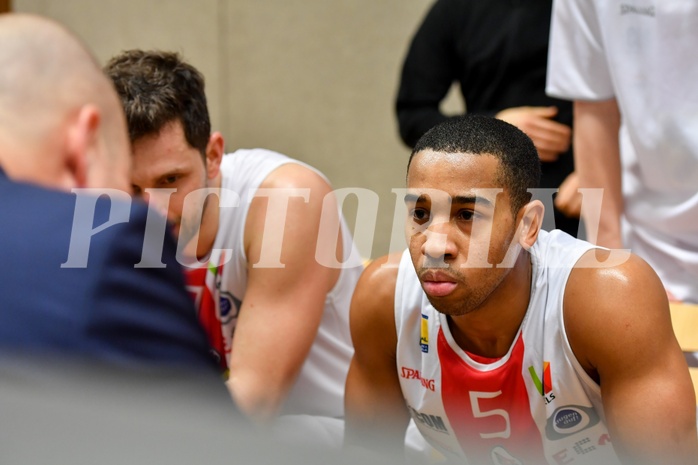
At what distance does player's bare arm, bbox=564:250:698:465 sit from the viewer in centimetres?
140

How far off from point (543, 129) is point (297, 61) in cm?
229

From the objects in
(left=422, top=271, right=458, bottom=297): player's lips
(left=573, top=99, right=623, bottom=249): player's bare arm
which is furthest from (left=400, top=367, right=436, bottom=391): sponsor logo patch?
(left=573, top=99, right=623, bottom=249): player's bare arm

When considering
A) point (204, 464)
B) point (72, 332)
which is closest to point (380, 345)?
point (72, 332)

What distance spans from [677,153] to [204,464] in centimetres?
168

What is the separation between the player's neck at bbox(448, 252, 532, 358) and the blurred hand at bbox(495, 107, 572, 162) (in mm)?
701

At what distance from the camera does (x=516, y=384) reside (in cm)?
156

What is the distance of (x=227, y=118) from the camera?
4.45m

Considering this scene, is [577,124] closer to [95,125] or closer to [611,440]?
[611,440]

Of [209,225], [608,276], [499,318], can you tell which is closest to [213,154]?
[209,225]

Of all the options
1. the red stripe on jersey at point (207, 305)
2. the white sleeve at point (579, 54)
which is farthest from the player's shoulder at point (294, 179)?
the white sleeve at point (579, 54)

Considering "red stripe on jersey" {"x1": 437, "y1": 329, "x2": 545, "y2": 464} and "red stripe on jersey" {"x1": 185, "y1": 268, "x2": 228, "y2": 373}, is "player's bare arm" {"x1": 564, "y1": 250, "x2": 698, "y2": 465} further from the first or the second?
"red stripe on jersey" {"x1": 185, "y1": 268, "x2": 228, "y2": 373}

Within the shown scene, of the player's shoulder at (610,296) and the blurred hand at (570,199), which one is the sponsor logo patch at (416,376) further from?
the blurred hand at (570,199)

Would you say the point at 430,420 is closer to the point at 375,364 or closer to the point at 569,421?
the point at 375,364

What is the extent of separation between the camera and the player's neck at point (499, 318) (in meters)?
1.54
